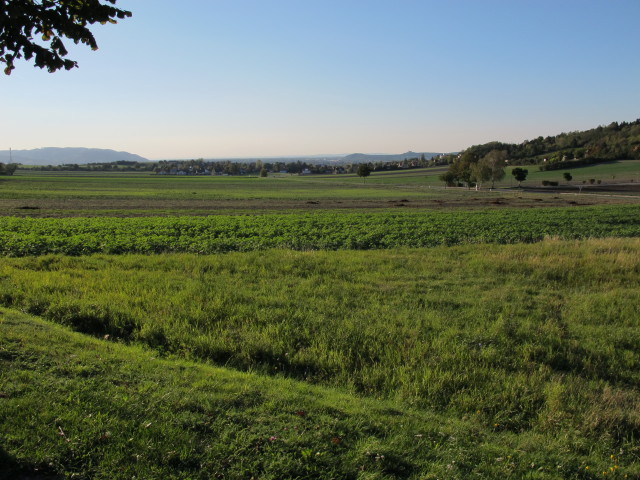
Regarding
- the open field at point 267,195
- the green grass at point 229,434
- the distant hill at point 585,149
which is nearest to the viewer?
the green grass at point 229,434

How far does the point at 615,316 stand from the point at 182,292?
37.1 ft

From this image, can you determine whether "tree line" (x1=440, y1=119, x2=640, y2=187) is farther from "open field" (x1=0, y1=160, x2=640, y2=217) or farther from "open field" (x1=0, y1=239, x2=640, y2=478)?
"open field" (x1=0, y1=239, x2=640, y2=478)

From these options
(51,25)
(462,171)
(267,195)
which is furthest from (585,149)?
(51,25)

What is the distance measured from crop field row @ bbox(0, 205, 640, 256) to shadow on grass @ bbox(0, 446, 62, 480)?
14650 millimetres

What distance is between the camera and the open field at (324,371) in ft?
14.5

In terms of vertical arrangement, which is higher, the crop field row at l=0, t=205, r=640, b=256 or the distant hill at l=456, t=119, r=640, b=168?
the distant hill at l=456, t=119, r=640, b=168

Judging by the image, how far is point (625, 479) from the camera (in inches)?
187

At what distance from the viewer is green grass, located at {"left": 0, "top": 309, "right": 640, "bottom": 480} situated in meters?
4.08

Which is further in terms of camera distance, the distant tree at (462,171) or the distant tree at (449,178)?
the distant tree at (449,178)

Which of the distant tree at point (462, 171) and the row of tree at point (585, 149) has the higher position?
the row of tree at point (585, 149)

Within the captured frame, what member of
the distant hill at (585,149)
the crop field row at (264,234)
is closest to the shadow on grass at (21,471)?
the crop field row at (264,234)

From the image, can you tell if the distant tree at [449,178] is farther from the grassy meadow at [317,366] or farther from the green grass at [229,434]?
the green grass at [229,434]

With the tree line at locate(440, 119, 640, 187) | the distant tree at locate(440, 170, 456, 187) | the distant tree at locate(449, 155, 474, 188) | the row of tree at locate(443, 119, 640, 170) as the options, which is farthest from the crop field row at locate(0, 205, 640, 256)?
the row of tree at locate(443, 119, 640, 170)

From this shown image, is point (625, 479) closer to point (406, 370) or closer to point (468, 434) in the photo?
point (468, 434)
